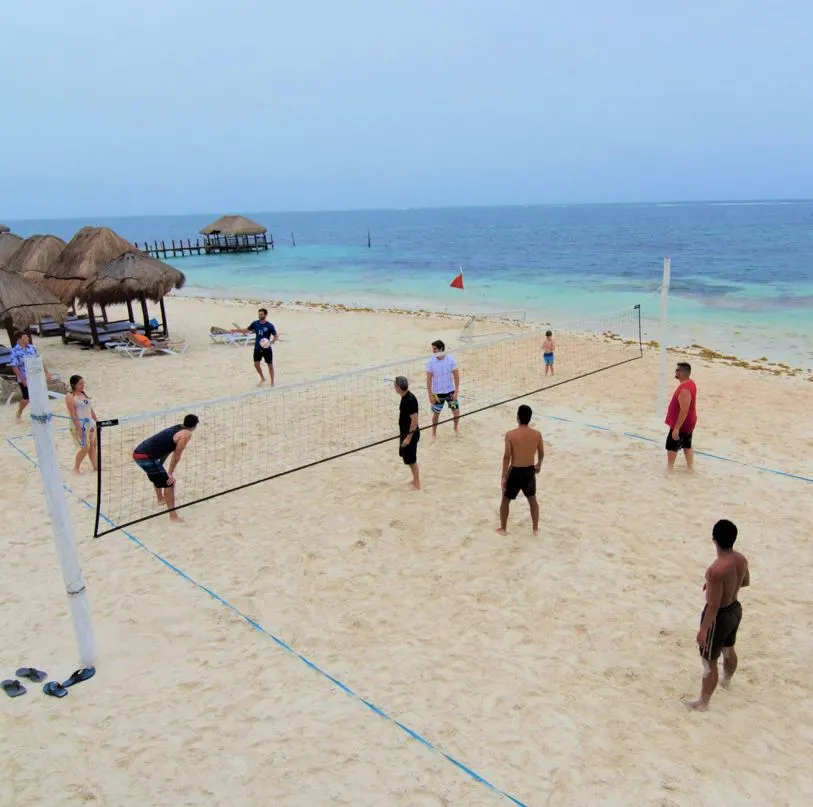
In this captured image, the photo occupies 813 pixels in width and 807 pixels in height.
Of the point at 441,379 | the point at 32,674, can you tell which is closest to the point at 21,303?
the point at 441,379

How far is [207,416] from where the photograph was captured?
31.8 ft

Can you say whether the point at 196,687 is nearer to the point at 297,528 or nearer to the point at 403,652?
the point at 403,652

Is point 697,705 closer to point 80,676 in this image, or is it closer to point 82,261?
point 80,676

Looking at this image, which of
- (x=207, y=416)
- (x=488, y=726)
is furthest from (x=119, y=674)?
(x=207, y=416)

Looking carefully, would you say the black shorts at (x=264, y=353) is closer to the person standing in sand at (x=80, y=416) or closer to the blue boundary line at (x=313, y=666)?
the person standing in sand at (x=80, y=416)

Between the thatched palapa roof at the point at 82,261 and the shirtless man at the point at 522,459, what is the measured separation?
37.7 feet

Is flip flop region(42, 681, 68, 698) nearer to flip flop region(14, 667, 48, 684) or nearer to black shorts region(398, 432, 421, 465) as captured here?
flip flop region(14, 667, 48, 684)

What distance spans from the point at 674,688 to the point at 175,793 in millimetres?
3094

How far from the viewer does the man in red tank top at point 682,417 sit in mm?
7016

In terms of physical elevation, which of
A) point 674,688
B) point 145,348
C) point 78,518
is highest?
point 145,348

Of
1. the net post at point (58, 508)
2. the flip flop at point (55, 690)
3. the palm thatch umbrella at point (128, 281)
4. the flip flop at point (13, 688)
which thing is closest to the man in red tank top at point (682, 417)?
the net post at point (58, 508)

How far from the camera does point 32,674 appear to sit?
4215 mm

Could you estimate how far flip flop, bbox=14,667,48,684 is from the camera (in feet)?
13.8

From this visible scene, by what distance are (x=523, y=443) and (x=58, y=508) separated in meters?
3.64
